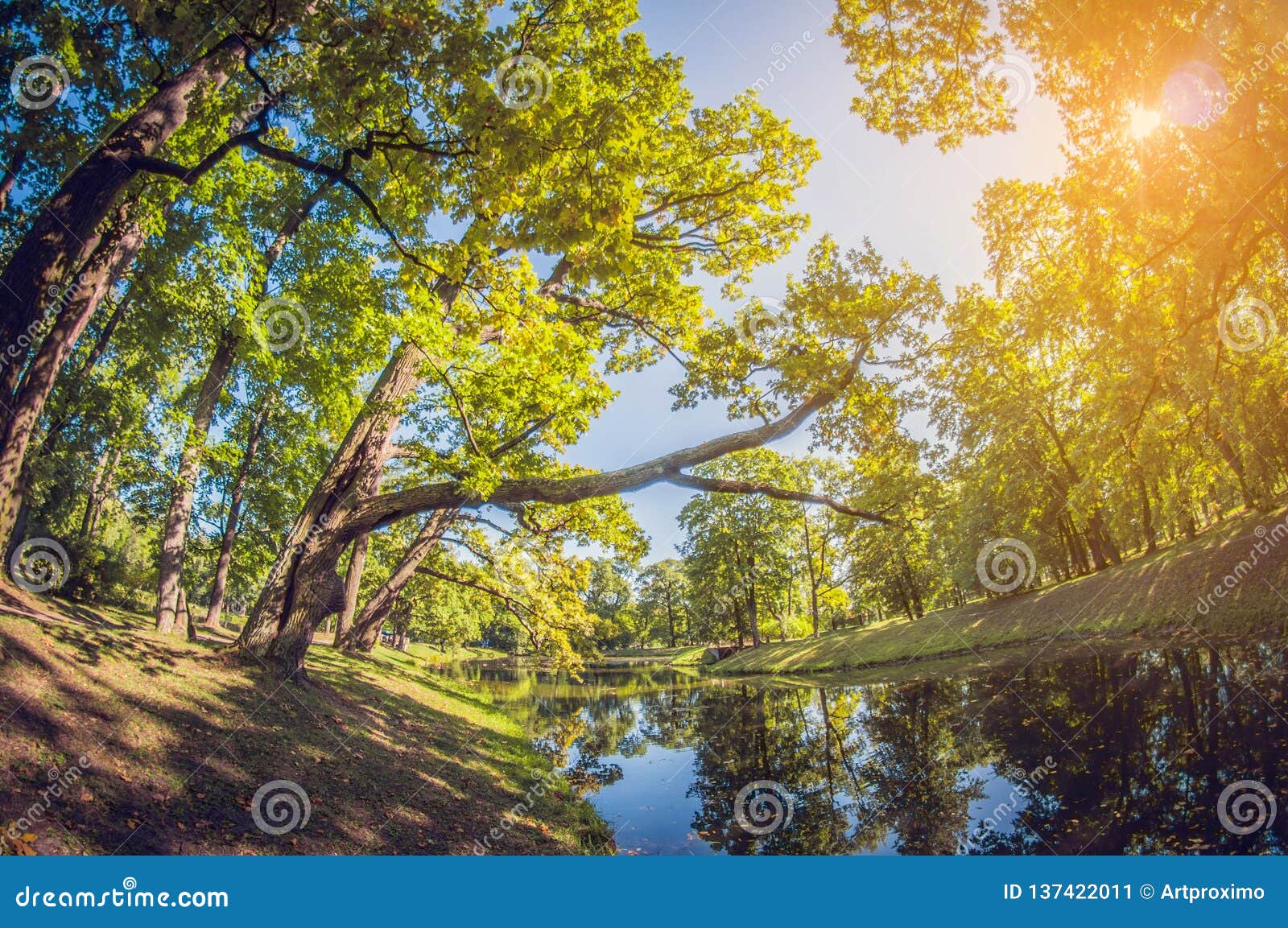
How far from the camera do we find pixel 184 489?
1282cm

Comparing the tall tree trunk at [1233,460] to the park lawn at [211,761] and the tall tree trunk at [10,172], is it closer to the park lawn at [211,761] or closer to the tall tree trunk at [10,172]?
the park lawn at [211,761]

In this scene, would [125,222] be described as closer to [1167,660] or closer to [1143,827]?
[1143,827]

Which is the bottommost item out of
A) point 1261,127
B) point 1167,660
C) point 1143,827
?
point 1143,827

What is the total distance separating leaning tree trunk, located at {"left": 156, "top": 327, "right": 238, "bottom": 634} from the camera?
39.1 ft

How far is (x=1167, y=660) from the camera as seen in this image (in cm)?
1128

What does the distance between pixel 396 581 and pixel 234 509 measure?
298 inches

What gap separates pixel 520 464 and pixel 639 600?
77713 millimetres

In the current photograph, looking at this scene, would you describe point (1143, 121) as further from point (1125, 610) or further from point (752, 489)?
point (1125, 610)

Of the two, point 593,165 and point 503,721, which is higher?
point 593,165

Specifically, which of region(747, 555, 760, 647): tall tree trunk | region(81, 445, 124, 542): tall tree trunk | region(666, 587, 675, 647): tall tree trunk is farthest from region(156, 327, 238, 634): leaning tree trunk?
region(666, 587, 675, 647): tall tree trunk

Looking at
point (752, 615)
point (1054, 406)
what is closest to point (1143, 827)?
point (1054, 406)

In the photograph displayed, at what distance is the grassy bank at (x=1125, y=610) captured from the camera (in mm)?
13469

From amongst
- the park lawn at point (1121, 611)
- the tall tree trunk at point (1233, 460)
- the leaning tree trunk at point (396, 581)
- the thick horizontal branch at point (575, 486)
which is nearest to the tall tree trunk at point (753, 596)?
the park lawn at point (1121, 611)

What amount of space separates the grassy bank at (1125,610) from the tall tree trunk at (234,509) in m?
25.1
